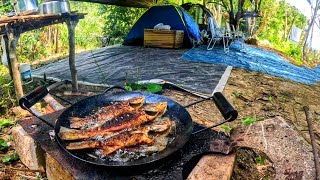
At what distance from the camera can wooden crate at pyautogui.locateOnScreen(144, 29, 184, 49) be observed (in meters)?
8.95

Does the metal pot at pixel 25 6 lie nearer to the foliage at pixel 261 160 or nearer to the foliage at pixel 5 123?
the foliage at pixel 5 123

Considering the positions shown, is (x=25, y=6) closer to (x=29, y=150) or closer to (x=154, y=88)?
(x=154, y=88)

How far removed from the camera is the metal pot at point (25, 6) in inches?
150

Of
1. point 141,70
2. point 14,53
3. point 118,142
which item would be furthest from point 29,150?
point 141,70

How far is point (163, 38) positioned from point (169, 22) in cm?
84

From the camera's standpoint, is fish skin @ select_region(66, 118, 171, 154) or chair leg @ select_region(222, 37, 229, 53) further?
chair leg @ select_region(222, 37, 229, 53)

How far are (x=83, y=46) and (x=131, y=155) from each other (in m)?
10.4

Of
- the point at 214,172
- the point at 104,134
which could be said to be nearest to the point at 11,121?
the point at 104,134

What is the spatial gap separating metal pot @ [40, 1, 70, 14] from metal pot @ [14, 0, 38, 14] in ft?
0.44

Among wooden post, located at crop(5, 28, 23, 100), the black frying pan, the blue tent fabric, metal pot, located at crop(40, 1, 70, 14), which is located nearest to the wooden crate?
the blue tent fabric

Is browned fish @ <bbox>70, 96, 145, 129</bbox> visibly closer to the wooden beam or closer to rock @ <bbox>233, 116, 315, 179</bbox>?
rock @ <bbox>233, 116, 315, 179</bbox>

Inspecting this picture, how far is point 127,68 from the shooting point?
20.2ft

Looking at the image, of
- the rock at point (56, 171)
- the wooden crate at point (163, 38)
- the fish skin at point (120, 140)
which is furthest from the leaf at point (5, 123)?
the wooden crate at point (163, 38)

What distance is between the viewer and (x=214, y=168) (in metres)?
1.56
